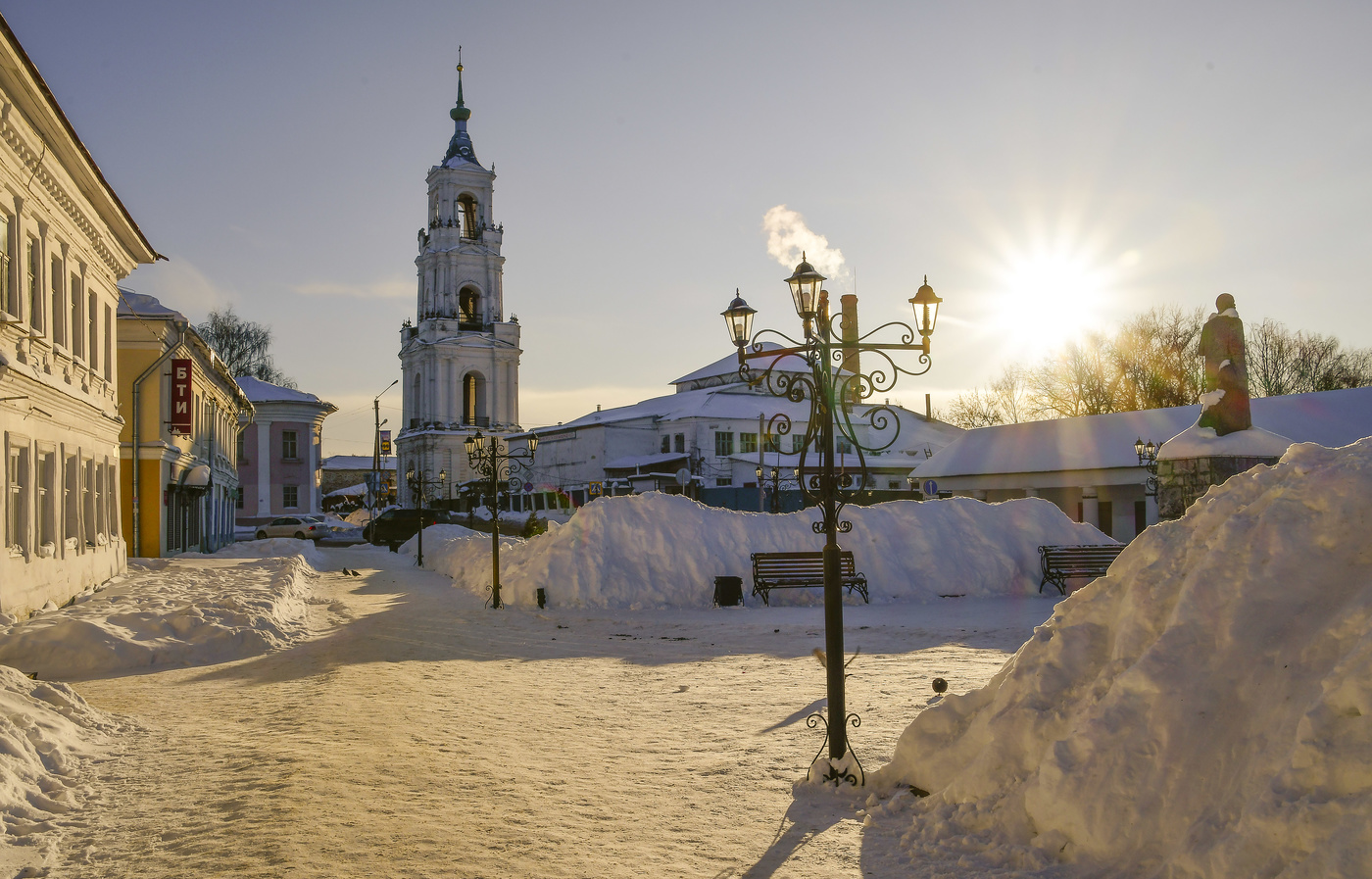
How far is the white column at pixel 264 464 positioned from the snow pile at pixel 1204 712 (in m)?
58.6

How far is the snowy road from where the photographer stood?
562cm

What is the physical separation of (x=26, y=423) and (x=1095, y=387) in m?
51.2

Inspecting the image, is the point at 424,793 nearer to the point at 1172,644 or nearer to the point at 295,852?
the point at 295,852

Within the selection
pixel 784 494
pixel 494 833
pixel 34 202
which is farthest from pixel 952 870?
pixel 784 494

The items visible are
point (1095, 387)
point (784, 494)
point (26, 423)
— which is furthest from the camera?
point (1095, 387)

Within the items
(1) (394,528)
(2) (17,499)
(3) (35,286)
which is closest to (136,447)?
(3) (35,286)

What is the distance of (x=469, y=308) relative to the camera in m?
79.2

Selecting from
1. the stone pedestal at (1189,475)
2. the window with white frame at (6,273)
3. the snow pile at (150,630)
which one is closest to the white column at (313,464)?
the snow pile at (150,630)

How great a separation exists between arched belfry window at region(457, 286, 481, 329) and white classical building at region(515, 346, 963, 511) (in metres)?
10.7

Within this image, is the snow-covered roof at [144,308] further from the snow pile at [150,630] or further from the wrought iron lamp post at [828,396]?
the wrought iron lamp post at [828,396]

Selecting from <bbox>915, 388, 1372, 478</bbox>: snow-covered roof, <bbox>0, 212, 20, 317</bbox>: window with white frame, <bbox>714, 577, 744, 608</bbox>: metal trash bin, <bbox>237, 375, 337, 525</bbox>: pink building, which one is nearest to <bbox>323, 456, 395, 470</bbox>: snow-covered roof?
<bbox>237, 375, 337, 525</bbox>: pink building

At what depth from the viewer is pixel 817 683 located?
10.8m

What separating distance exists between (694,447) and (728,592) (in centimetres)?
4491

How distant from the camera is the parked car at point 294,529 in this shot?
1961 inches
